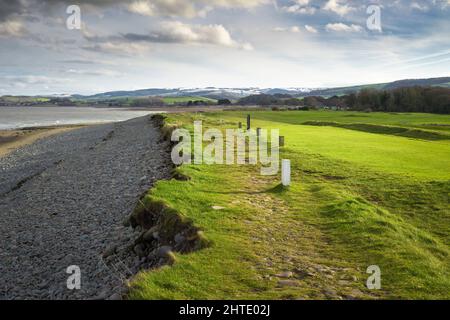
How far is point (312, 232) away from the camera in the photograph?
11641 mm

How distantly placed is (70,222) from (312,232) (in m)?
10.2

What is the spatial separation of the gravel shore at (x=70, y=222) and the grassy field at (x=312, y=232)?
210cm

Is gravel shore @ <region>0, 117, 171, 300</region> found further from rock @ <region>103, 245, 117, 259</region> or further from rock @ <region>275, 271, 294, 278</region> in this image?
rock @ <region>275, 271, 294, 278</region>

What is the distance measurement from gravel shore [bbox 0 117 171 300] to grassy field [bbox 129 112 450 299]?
6.88ft

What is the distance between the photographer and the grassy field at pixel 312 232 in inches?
320

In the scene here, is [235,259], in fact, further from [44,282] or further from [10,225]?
[10,225]

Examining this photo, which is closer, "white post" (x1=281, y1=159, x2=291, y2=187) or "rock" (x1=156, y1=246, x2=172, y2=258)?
"rock" (x1=156, y1=246, x2=172, y2=258)

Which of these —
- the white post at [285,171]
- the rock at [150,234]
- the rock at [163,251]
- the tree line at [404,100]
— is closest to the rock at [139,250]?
the rock at [150,234]

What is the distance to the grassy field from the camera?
812 centimetres

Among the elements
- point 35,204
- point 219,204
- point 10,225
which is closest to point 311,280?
point 219,204

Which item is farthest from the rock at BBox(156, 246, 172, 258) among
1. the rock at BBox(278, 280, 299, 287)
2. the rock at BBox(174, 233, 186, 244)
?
the rock at BBox(278, 280, 299, 287)

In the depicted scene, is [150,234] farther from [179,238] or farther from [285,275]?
[285,275]

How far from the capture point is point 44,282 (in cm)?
1166

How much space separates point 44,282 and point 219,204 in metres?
5.82
